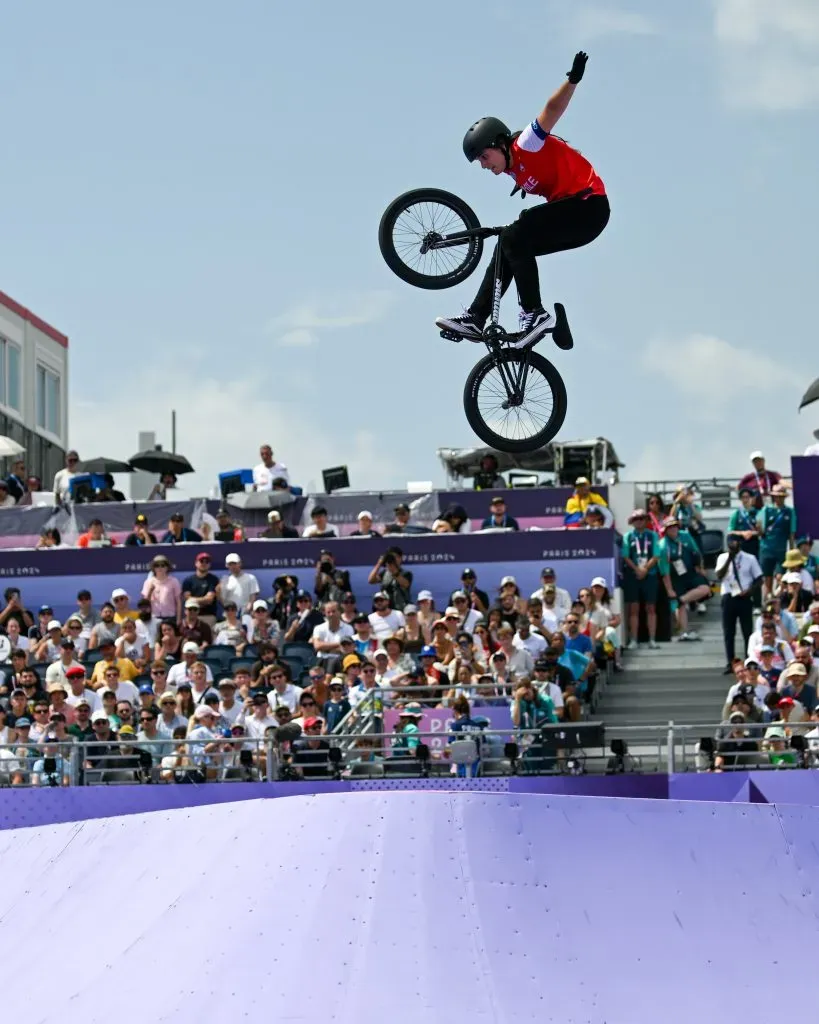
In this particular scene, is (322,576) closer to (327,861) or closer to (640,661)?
(640,661)

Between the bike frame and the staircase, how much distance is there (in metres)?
7.20

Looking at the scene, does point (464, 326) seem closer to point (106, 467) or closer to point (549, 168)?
point (549, 168)

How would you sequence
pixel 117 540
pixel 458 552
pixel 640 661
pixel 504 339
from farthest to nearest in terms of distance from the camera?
pixel 117 540 < pixel 458 552 < pixel 640 661 < pixel 504 339

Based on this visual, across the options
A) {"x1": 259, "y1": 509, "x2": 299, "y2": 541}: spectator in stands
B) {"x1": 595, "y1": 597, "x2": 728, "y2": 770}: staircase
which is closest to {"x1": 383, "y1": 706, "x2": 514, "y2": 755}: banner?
{"x1": 595, "y1": 597, "x2": 728, "y2": 770}: staircase

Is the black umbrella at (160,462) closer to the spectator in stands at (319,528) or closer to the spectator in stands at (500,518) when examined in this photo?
the spectator in stands at (319,528)

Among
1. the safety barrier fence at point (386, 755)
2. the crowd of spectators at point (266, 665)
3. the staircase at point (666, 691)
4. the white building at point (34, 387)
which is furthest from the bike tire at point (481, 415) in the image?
the white building at point (34, 387)

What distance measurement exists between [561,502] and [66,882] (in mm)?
11261

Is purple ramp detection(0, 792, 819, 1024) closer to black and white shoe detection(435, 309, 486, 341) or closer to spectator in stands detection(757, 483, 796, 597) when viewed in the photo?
black and white shoe detection(435, 309, 486, 341)

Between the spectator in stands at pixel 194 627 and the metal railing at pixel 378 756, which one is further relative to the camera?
the spectator in stands at pixel 194 627

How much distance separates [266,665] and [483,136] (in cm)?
980

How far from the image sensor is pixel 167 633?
2225cm

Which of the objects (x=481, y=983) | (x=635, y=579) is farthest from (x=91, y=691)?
(x=481, y=983)

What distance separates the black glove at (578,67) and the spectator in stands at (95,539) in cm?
1572

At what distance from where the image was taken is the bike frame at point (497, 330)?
13.0 meters
